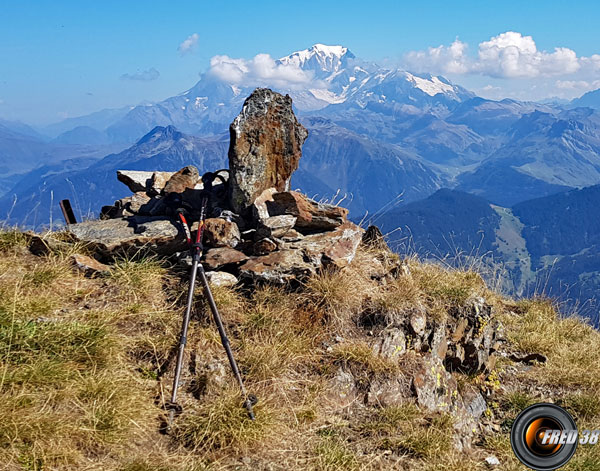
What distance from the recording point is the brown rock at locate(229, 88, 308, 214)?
33.9 ft

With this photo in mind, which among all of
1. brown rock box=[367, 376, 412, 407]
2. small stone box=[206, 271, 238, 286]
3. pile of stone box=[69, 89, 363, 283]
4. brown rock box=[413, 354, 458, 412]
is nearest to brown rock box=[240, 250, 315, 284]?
pile of stone box=[69, 89, 363, 283]

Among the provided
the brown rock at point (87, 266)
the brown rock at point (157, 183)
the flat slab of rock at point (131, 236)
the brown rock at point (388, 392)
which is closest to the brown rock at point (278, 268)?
the flat slab of rock at point (131, 236)

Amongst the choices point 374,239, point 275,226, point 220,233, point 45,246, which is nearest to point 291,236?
point 275,226

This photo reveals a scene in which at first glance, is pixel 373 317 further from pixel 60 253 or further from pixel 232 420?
pixel 60 253

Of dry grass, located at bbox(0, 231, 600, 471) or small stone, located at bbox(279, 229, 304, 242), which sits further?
small stone, located at bbox(279, 229, 304, 242)

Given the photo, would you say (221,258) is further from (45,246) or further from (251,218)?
(45,246)

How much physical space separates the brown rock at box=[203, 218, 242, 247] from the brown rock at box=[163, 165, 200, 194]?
7.08ft

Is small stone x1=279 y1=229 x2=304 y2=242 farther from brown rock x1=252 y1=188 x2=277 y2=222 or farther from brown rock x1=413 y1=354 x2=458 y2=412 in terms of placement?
brown rock x1=413 y1=354 x2=458 y2=412

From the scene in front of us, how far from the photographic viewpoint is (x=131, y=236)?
9.65 metres

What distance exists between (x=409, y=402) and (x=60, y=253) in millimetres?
7390

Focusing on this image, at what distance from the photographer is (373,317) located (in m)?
8.41

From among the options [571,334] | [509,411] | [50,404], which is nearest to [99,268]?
[50,404]

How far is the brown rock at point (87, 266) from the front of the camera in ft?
28.6

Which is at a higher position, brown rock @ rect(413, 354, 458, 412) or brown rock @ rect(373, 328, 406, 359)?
brown rock @ rect(373, 328, 406, 359)
